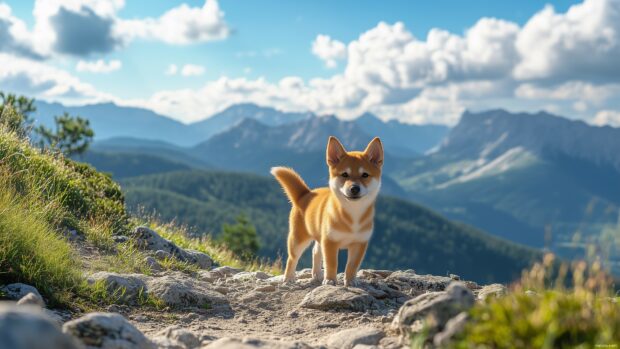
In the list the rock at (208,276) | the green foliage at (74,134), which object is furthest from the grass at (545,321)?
the green foliage at (74,134)

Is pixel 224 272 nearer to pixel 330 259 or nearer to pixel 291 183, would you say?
pixel 291 183

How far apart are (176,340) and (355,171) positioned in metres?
3.94

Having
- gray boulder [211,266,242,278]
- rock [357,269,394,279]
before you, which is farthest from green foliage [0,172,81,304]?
rock [357,269,394,279]

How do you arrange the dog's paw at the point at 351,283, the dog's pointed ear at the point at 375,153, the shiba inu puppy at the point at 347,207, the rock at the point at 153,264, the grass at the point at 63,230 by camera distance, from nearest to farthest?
the grass at the point at 63,230 → the shiba inu puppy at the point at 347,207 → the dog's pointed ear at the point at 375,153 → the dog's paw at the point at 351,283 → the rock at the point at 153,264

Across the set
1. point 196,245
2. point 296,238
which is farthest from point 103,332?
point 196,245

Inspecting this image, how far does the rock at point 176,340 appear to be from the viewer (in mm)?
6027

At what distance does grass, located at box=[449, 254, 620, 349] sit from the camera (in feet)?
12.6

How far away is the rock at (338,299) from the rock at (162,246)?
4.85 m

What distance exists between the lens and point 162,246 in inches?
517

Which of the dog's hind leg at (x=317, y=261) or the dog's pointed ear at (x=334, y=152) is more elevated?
the dog's pointed ear at (x=334, y=152)

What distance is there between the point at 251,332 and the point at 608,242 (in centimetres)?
489

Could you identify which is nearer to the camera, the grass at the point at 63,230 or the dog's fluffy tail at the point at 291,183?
the grass at the point at 63,230

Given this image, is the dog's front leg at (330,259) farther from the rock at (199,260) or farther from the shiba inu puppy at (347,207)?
the rock at (199,260)

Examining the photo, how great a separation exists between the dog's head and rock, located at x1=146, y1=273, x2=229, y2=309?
272 centimetres
